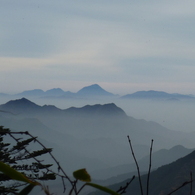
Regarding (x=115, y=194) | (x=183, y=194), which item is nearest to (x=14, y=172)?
(x=115, y=194)

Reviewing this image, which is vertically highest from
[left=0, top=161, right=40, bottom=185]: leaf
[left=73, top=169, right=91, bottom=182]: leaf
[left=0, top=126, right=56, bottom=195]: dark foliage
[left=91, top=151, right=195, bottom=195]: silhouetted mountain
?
[left=0, top=161, right=40, bottom=185]: leaf

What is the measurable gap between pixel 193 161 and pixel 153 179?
1781 cm

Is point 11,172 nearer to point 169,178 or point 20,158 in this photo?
point 20,158

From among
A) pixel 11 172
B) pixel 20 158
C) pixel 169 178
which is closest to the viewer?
pixel 11 172

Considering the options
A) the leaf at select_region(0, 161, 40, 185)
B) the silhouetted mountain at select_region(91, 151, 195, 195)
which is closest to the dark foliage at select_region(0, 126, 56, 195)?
the leaf at select_region(0, 161, 40, 185)

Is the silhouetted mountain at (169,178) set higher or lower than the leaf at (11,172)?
lower

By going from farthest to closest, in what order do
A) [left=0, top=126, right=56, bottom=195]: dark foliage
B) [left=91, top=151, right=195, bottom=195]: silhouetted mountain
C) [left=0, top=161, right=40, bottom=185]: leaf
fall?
[left=91, top=151, right=195, bottom=195]: silhouetted mountain → [left=0, top=126, right=56, bottom=195]: dark foliage → [left=0, top=161, right=40, bottom=185]: leaf

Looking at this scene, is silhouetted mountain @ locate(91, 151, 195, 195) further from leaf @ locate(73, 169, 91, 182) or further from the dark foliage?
leaf @ locate(73, 169, 91, 182)

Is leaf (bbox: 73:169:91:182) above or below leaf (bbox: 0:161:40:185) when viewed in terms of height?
below

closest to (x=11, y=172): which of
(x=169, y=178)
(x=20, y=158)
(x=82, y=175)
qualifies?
(x=82, y=175)

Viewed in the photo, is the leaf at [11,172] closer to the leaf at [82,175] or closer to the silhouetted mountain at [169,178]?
the leaf at [82,175]

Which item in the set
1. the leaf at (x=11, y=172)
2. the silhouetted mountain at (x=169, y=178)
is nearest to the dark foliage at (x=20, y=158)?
the leaf at (x=11, y=172)

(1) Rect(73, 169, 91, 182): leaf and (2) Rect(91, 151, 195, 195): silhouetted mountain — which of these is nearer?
(1) Rect(73, 169, 91, 182): leaf

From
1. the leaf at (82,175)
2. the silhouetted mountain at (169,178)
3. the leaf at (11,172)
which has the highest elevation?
the leaf at (11,172)
